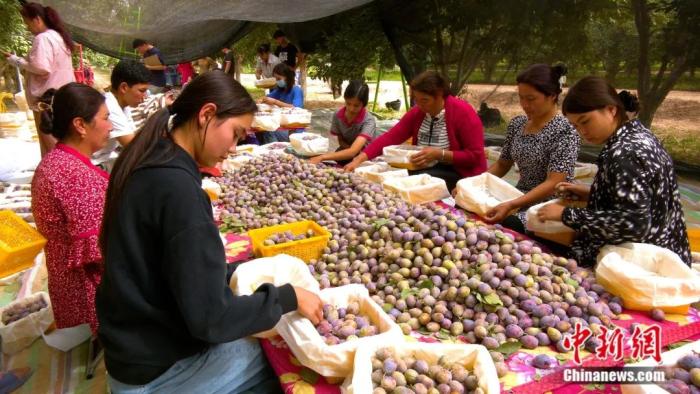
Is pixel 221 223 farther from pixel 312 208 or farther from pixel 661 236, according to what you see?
pixel 661 236

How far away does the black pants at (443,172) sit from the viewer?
3.67 metres

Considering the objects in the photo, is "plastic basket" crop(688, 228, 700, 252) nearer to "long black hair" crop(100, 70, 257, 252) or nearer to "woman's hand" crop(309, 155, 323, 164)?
"woman's hand" crop(309, 155, 323, 164)

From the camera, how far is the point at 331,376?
4.57 ft

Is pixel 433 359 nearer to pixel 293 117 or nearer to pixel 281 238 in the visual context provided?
pixel 281 238

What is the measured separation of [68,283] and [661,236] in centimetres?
263

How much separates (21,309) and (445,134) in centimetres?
300

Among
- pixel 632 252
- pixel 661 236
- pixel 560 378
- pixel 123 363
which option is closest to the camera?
pixel 123 363

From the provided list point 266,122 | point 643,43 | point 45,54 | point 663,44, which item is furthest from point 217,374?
point 643,43

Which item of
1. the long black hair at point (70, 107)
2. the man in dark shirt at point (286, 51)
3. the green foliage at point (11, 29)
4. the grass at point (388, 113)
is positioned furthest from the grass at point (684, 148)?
the green foliage at point (11, 29)

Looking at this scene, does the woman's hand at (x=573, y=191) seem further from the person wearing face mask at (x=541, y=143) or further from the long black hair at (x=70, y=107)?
the long black hair at (x=70, y=107)

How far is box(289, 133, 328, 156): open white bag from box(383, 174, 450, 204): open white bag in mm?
1298

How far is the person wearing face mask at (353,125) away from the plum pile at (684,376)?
2.91 meters

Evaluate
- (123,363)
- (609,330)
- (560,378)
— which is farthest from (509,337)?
(123,363)

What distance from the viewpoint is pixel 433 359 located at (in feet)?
4.60
